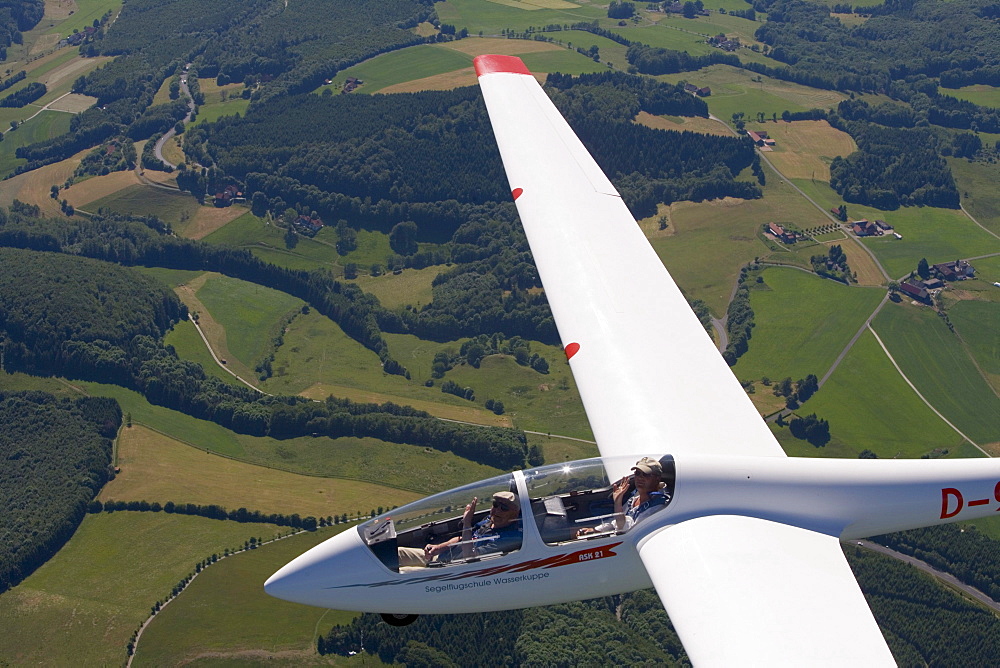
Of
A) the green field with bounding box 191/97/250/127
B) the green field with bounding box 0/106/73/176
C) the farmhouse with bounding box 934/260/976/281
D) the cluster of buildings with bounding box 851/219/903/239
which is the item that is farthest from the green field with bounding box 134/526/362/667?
the green field with bounding box 0/106/73/176

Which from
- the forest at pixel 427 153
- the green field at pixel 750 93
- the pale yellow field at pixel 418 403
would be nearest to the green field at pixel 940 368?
the forest at pixel 427 153

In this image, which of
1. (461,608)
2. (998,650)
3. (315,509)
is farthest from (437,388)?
(461,608)

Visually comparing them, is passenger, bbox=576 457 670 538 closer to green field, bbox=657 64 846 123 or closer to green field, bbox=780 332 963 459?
green field, bbox=780 332 963 459

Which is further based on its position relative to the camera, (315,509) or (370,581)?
(315,509)

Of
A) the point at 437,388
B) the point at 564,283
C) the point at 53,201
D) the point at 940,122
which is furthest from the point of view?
the point at 940,122

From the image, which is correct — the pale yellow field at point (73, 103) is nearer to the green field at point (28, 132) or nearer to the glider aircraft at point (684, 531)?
the green field at point (28, 132)

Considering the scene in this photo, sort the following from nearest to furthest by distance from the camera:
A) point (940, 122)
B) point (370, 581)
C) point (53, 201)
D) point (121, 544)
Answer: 1. point (370, 581)
2. point (121, 544)
3. point (53, 201)
4. point (940, 122)

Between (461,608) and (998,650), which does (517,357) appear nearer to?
(998,650)

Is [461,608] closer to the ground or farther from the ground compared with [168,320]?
farther from the ground
